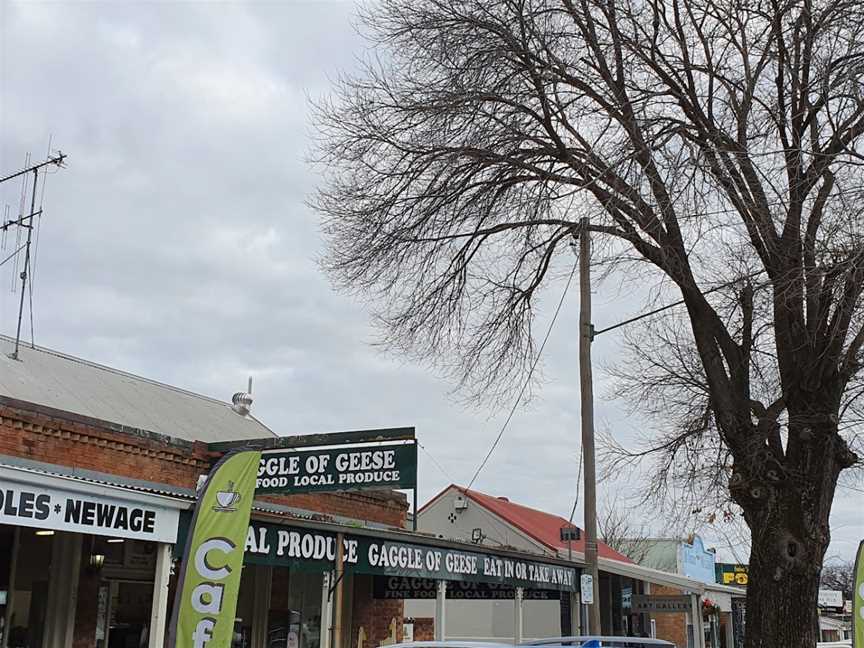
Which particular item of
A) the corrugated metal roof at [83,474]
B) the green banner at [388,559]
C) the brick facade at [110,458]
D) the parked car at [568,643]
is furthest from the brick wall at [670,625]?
the corrugated metal roof at [83,474]

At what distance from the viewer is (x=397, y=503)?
A: 22.0 m

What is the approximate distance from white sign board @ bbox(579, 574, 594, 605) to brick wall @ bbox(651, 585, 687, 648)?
22.7 meters

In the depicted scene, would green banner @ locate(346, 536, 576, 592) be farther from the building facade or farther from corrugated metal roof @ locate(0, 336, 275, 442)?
corrugated metal roof @ locate(0, 336, 275, 442)

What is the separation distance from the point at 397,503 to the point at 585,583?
744cm

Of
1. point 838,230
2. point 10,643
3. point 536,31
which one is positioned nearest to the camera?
point 838,230

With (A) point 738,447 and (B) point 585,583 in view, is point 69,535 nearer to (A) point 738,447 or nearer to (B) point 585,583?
(B) point 585,583

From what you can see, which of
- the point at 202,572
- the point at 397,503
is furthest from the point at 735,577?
the point at 202,572

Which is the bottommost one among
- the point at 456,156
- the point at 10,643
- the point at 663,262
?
the point at 10,643

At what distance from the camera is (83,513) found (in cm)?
988

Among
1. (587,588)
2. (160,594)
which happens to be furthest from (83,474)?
(587,588)

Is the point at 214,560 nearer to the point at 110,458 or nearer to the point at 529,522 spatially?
the point at 110,458

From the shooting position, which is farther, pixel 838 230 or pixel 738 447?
pixel 738 447

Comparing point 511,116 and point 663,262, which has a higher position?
point 511,116

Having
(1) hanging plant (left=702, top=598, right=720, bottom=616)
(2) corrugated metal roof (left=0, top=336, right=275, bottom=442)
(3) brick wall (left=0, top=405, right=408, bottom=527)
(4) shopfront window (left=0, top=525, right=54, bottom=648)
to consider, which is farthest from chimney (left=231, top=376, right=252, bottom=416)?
(1) hanging plant (left=702, top=598, right=720, bottom=616)
